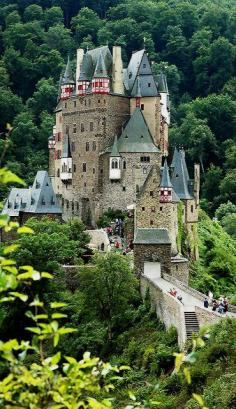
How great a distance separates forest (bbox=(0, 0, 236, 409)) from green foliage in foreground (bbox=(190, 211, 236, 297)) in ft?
0.45

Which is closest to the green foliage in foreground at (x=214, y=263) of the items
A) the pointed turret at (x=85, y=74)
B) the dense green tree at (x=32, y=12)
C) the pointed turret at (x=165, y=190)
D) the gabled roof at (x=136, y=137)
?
the pointed turret at (x=165, y=190)

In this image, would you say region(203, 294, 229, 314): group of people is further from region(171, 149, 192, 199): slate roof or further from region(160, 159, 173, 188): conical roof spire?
region(171, 149, 192, 199): slate roof

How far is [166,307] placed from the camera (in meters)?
40.1

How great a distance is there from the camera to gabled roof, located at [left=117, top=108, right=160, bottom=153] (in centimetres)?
5953

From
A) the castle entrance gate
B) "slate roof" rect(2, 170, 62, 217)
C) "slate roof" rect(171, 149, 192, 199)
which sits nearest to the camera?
the castle entrance gate

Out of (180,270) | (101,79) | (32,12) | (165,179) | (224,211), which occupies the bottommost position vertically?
(180,270)

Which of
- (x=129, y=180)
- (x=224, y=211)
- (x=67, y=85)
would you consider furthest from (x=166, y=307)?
(x=224, y=211)

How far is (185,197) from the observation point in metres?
58.0

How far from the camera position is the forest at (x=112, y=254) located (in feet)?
34.7

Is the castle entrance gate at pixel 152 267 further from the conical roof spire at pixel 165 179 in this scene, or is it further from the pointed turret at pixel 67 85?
the pointed turret at pixel 67 85

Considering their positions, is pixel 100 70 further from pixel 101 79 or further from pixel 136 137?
pixel 136 137

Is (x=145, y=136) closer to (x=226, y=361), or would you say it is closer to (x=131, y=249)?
(x=131, y=249)

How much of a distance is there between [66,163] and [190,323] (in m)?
29.0

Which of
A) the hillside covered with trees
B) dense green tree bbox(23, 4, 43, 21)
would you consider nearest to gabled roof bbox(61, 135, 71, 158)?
the hillside covered with trees
